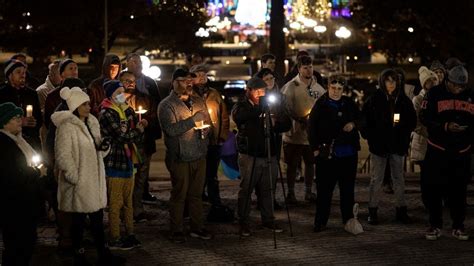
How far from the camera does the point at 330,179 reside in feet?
33.1

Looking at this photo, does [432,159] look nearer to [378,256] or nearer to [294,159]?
[378,256]

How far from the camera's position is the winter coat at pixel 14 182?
7.33 meters

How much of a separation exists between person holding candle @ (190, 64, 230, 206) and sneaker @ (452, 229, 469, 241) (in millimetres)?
3108

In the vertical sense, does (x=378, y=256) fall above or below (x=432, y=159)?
below

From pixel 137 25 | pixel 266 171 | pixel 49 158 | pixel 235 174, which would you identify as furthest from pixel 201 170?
pixel 137 25

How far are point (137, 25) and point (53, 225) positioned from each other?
27491 mm

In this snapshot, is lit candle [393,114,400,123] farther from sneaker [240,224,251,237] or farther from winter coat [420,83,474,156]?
sneaker [240,224,251,237]

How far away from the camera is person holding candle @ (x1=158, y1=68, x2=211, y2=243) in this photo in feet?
30.7

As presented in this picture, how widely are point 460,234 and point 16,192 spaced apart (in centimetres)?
523

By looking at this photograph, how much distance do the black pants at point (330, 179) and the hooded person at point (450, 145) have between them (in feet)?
3.13

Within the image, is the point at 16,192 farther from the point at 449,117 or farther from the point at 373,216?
the point at 449,117

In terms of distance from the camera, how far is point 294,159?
11867mm

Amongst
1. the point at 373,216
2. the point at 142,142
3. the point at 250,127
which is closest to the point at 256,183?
the point at 250,127

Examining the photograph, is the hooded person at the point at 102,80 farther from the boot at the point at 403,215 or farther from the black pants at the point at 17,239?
the boot at the point at 403,215
